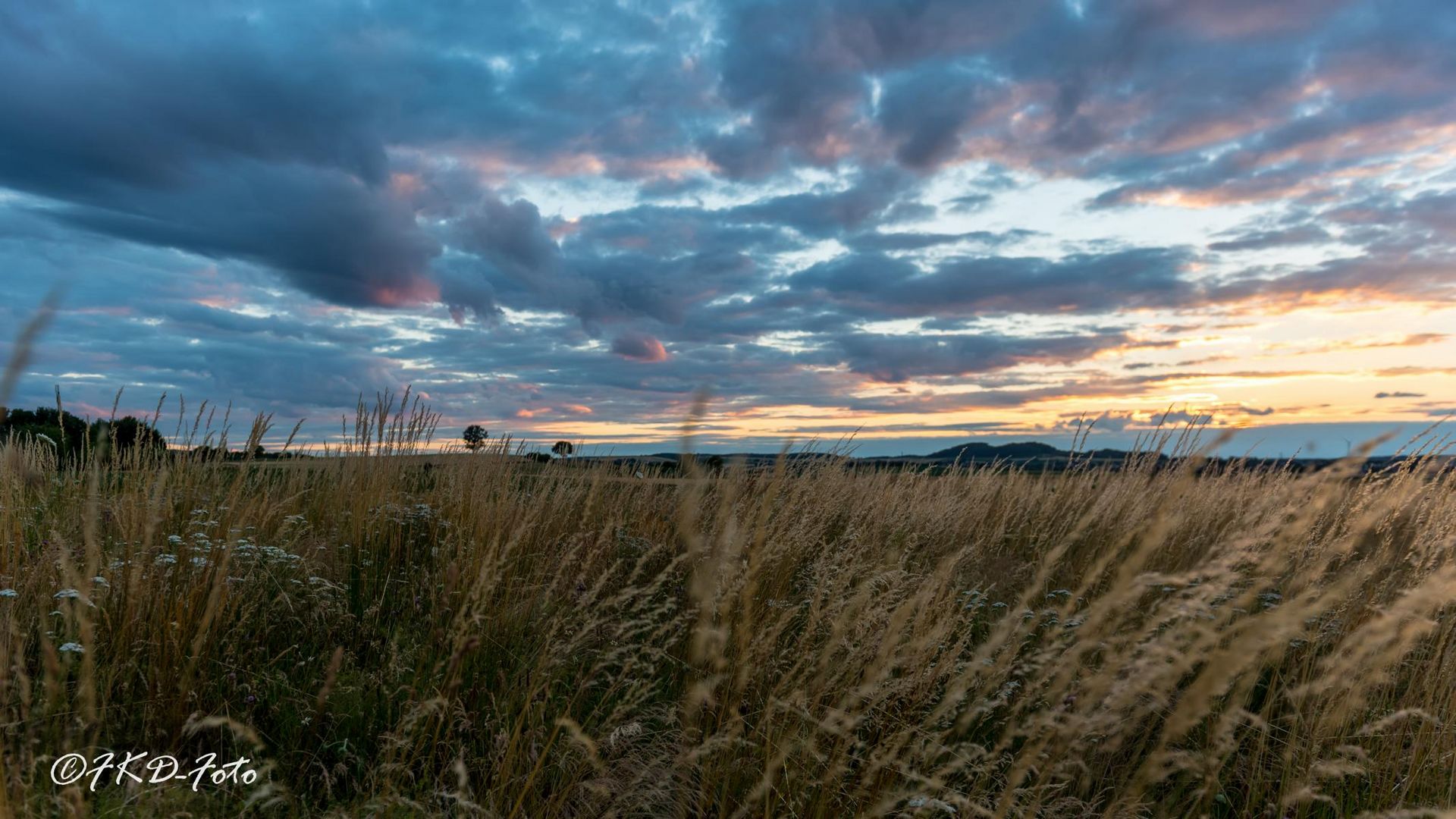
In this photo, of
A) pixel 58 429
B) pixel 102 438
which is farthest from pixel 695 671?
pixel 58 429

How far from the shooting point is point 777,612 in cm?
404

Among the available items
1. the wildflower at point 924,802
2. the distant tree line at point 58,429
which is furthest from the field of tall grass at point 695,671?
the distant tree line at point 58,429

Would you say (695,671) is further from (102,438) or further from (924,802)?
(102,438)

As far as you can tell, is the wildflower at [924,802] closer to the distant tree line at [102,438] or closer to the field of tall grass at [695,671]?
the field of tall grass at [695,671]

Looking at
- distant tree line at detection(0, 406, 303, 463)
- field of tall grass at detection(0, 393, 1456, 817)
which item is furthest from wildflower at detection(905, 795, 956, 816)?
distant tree line at detection(0, 406, 303, 463)

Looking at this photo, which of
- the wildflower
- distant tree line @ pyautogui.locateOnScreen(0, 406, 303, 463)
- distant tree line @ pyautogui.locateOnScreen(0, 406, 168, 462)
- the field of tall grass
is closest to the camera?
the wildflower

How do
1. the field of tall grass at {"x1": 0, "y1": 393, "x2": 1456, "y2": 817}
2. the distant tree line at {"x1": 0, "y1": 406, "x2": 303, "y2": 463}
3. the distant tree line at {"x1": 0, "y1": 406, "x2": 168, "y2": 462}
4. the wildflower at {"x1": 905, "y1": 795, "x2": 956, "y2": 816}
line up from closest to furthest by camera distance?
the wildflower at {"x1": 905, "y1": 795, "x2": 956, "y2": 816} → the field of tall grass at {"x1": 0, "y1": 393, "x2": 1456, "y2": 817} → the distant tree line at {"x1": 0, "y1": 406, "x2": 303, "y2": 463} → the distant tree line at {"x1": 0, "y1": 406, "x2": 168, "y2": 462}

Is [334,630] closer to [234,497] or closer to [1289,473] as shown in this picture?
[234,497]

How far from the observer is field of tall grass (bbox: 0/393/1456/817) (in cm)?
227

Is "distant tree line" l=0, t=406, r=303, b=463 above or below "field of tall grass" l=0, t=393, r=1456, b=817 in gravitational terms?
above

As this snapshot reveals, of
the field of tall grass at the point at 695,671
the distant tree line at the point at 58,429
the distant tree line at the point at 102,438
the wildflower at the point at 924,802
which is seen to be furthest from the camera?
the distant tree line at the point at 58,429

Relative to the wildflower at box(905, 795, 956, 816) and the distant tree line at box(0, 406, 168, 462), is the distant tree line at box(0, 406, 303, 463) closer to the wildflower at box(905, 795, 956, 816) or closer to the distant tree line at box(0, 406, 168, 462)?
the distant tree line at box(0, 406, 168, 462)

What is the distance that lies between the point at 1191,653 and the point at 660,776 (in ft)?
5.62

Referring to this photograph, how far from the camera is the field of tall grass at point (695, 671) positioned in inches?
89.5
